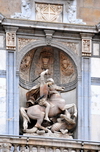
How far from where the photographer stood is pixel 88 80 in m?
32.2

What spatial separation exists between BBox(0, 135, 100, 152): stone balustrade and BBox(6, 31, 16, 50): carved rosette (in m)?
3.09

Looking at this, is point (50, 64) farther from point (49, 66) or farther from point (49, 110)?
point (49, 110)

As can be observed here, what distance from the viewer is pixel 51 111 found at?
105 feet

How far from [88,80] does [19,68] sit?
1939 mm

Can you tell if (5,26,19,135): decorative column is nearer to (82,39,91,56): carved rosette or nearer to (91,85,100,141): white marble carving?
(82,39,91,56): carved rosette

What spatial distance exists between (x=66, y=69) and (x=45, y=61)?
0.64 meters

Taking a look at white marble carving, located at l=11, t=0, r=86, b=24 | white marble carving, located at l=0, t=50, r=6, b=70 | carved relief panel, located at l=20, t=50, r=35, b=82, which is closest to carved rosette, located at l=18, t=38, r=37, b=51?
carved relief panel, located at l=20, t=50, r=35, b=82

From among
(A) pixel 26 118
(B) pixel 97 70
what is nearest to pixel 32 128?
(A) pixel 26 118

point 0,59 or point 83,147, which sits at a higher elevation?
point 0,59

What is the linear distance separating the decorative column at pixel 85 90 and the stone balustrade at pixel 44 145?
1386 millimetres

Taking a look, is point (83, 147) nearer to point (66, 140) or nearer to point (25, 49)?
point (66, 140)

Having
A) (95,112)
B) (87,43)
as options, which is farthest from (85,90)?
(87,43)

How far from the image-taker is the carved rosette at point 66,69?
3253 centimetres

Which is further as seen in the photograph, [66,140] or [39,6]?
[39,6]
